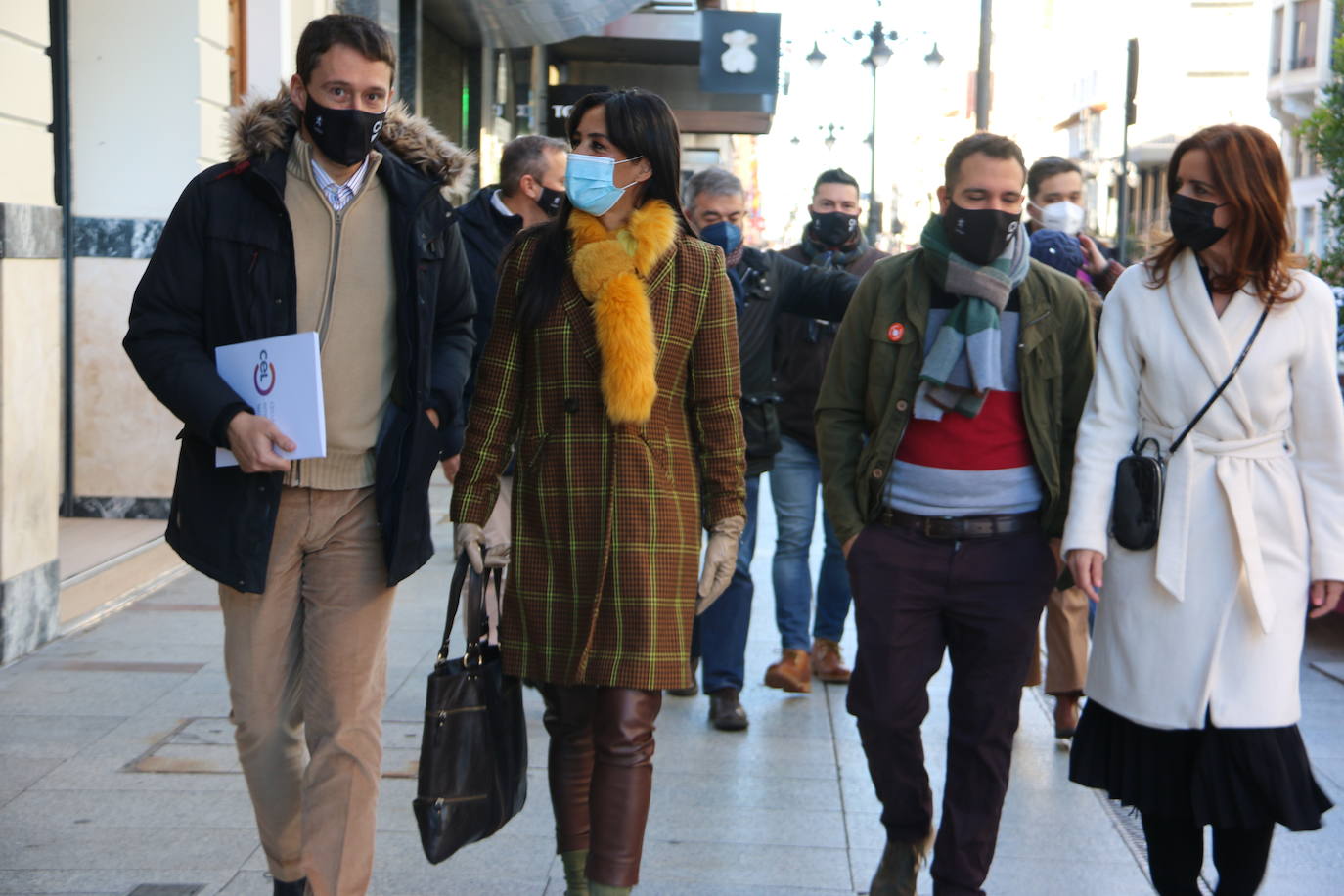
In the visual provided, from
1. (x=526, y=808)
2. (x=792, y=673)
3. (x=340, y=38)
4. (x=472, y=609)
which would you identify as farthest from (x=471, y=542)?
(x=792, y=673)

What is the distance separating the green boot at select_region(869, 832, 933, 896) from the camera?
4.26 m

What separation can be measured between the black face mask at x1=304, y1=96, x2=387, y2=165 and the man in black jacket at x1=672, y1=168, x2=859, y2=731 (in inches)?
93.6

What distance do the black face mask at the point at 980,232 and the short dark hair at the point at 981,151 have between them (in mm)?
110

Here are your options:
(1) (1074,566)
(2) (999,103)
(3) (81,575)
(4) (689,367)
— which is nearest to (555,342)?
(4) (689,367)

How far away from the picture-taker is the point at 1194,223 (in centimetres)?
371

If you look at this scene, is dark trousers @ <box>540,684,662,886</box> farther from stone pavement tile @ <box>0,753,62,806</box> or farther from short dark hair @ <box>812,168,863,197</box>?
short dark hair @ <box>812,168,863,197</box>

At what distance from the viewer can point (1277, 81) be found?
51969 mm

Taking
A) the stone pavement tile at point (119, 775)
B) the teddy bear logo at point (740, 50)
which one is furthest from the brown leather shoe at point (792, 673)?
the teddy bear logo at point (740, 50)

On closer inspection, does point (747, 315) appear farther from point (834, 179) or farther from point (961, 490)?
point (961, 490)

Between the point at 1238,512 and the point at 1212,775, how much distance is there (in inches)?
23.1

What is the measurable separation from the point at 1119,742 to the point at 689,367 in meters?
1.32

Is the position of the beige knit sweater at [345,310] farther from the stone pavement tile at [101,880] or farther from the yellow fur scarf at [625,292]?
the stone pavement tile at [101,880]

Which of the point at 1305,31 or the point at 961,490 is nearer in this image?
the point at 961,490

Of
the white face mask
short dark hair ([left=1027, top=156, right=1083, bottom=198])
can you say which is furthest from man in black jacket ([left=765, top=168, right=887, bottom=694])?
the white face mask
